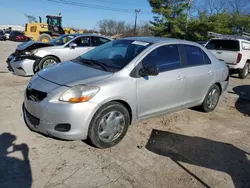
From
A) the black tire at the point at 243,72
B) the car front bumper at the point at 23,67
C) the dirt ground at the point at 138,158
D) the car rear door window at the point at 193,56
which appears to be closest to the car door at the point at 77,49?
the car front bumper at the point at 23,67

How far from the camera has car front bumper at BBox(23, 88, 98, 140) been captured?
310cm

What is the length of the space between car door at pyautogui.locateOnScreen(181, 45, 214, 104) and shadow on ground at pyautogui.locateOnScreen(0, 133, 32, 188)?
2.93 meters

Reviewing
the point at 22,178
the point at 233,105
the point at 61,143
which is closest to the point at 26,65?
the point at 61,143

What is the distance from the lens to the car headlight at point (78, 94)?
314cm

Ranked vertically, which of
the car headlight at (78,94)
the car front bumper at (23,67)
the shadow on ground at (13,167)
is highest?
the car headlight at (78,94)

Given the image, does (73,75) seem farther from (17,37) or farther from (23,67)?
(17,37)

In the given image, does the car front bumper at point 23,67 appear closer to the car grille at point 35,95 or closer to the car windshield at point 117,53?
the car windshield at point 117,53

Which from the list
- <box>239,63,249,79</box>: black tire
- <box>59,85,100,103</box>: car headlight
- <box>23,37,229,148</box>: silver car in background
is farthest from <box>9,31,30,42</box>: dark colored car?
<box>59,85,100,103</box>: car headlight

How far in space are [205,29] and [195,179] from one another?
96.7ft

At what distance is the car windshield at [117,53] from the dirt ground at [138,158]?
1.21 meters

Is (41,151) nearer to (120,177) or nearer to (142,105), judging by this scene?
(120,177)

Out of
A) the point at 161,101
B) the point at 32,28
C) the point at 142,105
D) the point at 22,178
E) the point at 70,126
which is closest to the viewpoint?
the point at 22,178

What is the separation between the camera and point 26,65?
755 cm

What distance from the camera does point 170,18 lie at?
33219 mm
